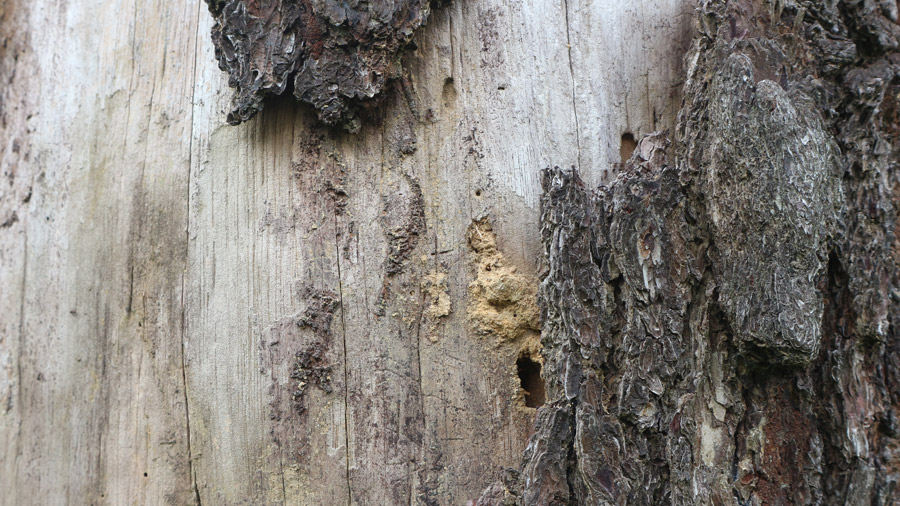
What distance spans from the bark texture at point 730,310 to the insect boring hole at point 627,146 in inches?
4.3

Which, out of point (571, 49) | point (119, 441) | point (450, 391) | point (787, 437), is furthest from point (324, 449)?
point (571, 49)

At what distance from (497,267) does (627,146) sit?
445 millimetres

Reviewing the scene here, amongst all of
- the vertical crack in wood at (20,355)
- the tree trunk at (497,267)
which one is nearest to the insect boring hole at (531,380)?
the tree trunk at (497,267)

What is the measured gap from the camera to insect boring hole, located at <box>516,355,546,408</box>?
1.49m

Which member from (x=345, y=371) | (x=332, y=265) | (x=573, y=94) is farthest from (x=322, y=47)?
(x=345, y=371)

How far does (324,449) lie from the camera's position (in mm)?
1469

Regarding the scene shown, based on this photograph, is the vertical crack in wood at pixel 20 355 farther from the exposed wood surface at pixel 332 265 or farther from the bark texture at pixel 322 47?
the bark texture at pixel 322 47

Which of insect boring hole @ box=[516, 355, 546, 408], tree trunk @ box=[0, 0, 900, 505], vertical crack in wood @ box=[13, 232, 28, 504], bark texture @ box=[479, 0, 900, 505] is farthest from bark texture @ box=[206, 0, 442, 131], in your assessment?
vertical crack in wood @ box=[13, 232, 28, 504]

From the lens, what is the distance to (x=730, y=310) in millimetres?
1332

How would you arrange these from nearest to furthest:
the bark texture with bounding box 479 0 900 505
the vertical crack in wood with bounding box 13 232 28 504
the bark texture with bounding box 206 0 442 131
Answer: the bark texture with bounding box 479 0 900 505 < the bark texture with bounding box 206 0 442 131 < the vertical crack in wood with bounding box 13 232 28 504

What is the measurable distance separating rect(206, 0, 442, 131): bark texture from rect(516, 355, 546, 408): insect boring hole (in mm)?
730

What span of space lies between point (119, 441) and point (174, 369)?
0.27 metres

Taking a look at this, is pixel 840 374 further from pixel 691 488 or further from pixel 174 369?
pixel 174 369

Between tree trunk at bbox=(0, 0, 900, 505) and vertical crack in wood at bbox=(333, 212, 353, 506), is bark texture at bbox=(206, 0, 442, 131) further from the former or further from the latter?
vertical crack in wood at bbox=(333, 212, 353, 506)
